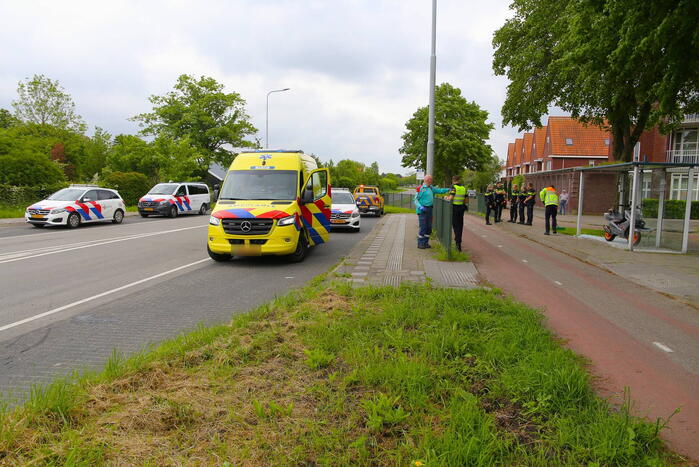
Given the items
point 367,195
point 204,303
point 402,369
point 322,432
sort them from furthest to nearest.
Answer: point 367,195 < point 204,303 < point 402,369 < point 322,432

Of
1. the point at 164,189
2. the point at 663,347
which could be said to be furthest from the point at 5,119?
the point at 663,347

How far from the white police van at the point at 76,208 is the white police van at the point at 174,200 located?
417cm

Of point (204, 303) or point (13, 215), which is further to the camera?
point (13, 215)

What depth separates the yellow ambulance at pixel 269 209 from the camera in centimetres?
920

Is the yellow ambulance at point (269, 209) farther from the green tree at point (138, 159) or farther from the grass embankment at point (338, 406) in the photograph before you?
the green tree at point (138, 159)

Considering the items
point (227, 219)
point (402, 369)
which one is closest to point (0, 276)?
point (227, 219)

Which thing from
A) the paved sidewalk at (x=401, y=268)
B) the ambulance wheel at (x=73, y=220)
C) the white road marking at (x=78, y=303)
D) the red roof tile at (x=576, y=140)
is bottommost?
the white road marking at (x=78, y=303)

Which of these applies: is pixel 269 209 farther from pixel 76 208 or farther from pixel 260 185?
pixel 76 208

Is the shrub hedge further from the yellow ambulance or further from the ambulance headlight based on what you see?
the ambulance headlight

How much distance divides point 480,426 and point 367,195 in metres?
26.5

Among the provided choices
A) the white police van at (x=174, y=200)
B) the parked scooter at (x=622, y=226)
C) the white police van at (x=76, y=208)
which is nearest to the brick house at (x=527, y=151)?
the white police van at (x=174, y=200)

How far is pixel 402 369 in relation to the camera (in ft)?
11.7

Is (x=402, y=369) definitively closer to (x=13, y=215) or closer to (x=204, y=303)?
(x=204, y=303)

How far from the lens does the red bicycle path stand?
3.39m
